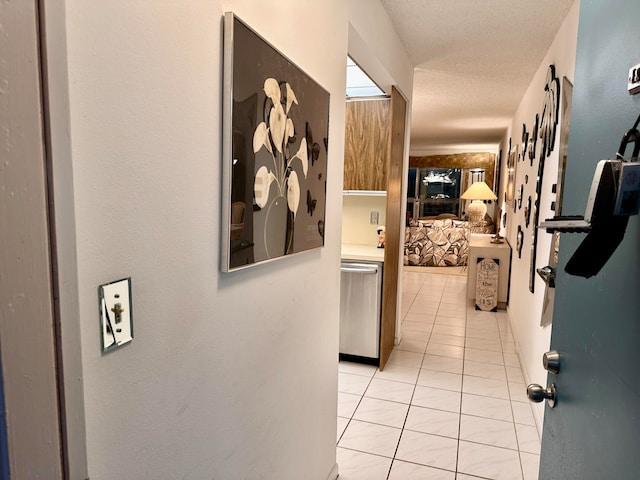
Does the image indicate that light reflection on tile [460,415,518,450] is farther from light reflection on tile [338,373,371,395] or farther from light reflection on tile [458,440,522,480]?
light reflection on tile [338,373,371,395]

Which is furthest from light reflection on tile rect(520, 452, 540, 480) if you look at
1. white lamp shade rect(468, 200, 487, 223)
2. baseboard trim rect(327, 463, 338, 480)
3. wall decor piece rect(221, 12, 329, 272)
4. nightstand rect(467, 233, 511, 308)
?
white lamp shade rect(468, 200, 487, 223)

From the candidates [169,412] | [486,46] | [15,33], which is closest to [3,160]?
[15,33]

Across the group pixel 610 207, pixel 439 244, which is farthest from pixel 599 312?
pixel 439 244

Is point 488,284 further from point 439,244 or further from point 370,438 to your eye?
point 370,438

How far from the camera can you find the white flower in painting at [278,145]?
3.70ft

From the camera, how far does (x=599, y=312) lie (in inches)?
31.4

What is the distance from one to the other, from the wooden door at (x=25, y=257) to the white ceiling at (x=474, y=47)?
7.91 feet

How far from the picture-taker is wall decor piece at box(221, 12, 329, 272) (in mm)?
1005

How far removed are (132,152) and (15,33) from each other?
0.28 meters

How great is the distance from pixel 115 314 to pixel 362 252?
2.84 meters

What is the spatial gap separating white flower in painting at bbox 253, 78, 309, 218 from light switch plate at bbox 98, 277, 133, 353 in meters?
0.47

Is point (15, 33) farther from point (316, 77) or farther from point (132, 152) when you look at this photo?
point (316, 77)

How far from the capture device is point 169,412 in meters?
0.88

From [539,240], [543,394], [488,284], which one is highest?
[539,240]
